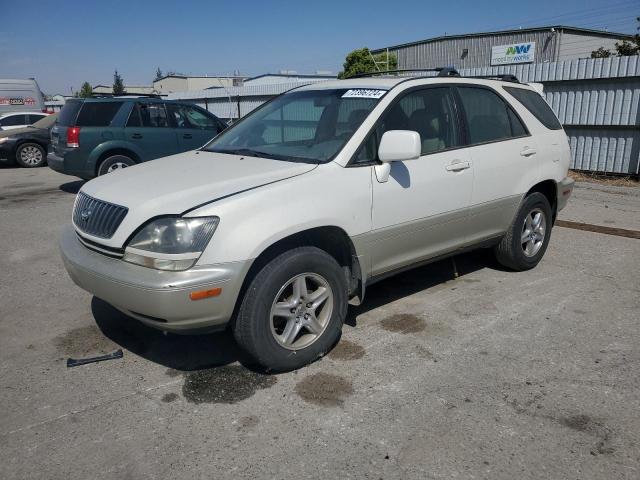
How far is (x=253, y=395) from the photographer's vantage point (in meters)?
3.17

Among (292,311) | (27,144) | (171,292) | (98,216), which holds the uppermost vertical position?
(98,216)

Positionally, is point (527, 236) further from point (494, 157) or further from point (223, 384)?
point (223, 384)

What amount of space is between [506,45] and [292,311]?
42.8 metres

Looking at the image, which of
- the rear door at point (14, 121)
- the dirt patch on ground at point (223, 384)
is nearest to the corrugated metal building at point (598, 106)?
the dirt patch on ground at point (223, 384)

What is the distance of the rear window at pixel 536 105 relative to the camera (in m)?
5.04

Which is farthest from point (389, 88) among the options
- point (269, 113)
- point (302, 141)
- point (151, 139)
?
point (151, 139)

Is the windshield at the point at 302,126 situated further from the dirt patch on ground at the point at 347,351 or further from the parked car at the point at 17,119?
the parked car at the point at 17,119

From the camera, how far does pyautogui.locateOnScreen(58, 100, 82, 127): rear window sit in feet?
31.1

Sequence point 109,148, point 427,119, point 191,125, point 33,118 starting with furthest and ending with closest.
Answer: point 33,118, point 191,125, point 109,148, point 427,119

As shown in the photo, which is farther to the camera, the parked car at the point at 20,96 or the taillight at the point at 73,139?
the parked car at the point at 20,96

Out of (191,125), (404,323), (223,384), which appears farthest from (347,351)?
(191,125)

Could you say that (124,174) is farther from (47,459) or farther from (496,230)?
(496,230)

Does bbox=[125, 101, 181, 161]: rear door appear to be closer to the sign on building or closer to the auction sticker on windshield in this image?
the auction sticker on windshield

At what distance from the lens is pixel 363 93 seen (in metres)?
3.97
